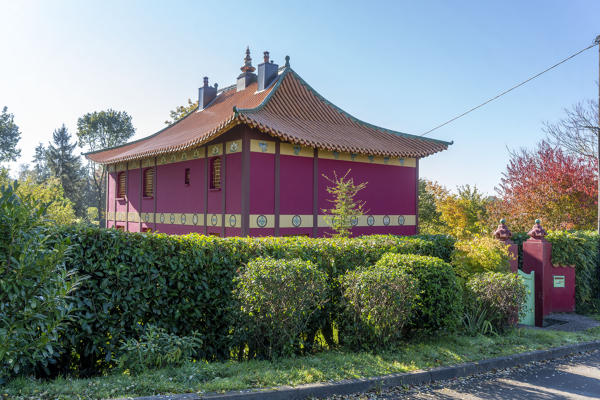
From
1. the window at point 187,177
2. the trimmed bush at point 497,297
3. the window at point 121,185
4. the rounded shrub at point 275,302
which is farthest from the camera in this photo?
the window at point 121,185

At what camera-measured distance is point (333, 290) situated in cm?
652

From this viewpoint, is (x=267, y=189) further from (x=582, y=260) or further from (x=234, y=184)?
(x=582, y=260)

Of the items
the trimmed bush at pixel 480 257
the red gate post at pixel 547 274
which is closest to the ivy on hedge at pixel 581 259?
the red gate post at pixel 547 274

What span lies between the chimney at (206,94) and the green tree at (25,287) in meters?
18.9

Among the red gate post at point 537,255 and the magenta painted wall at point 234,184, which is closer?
the red gate post at point 537,255

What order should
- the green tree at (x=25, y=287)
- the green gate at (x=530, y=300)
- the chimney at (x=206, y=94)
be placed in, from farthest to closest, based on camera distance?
the chimney at (x=206, y=94), the green gate at (x=530, y=300), the green tree at (x=25, y=287)

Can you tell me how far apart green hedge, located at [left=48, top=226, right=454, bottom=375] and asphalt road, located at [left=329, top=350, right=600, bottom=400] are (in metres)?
1.65

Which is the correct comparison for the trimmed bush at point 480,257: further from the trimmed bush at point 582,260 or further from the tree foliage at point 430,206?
the tree foliage at point 430,206

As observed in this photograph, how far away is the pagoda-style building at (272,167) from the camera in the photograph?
13375 millimetres

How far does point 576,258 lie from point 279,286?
8927 mm

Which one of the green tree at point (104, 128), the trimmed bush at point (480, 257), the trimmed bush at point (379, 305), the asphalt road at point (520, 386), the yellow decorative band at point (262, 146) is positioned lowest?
the asphalt road at point (520, 386)

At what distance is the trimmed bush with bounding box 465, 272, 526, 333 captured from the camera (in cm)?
712

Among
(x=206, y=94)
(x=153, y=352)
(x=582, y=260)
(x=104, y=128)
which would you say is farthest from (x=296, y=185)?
(x=104, y=128)

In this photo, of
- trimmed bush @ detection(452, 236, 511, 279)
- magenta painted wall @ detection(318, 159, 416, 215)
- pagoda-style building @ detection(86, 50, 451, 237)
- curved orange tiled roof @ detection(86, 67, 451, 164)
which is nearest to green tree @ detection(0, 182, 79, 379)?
trimmed bush @ detection(452, 236, 511, 279)
